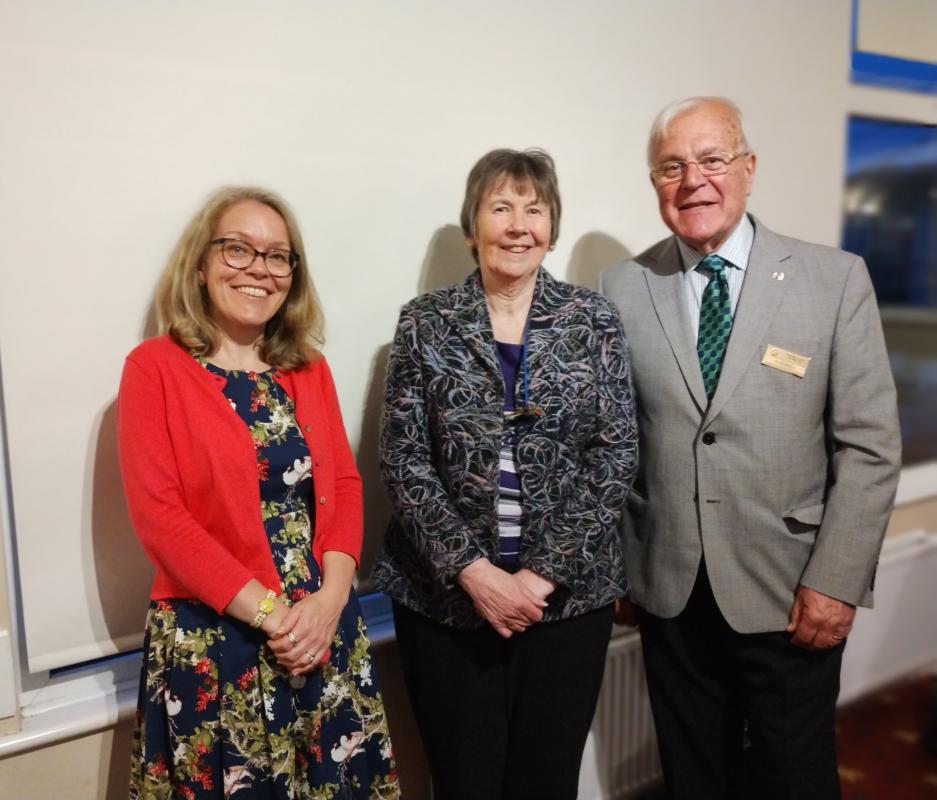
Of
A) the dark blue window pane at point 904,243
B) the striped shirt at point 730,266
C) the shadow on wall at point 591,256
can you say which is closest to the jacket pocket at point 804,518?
the striped shirt at point 730,266

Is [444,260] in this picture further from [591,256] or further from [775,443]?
[775,443]

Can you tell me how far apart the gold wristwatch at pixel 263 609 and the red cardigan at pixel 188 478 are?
48 millimetres

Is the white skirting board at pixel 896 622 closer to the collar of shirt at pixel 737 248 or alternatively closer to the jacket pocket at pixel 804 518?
the jacket pocket at pixel 804 518

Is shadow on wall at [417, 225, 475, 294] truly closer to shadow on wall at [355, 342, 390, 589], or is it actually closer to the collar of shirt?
shadow on wall at [355, 342, 390, 589]

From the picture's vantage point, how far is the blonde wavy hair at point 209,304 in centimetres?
138

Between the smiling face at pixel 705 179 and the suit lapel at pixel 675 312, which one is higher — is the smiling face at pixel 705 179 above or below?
above

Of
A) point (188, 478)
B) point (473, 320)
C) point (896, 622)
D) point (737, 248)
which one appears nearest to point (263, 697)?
point (188, 478)

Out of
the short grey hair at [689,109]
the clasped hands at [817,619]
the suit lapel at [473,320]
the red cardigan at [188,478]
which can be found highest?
the short grey hair at [689,109]

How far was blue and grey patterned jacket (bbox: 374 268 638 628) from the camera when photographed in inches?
56.8

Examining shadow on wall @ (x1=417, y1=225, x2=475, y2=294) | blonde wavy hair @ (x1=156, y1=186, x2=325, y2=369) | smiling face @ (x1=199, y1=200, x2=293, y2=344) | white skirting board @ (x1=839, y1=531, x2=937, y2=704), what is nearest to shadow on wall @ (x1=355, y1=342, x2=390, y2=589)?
shadow on wall @ (x1=417, y1=225, x2=475, y2=294)

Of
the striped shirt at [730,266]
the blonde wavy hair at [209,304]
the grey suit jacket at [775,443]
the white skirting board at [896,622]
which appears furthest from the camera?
the white skirting board at [896,622]

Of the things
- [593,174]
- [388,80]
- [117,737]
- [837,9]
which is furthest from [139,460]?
[837,9]

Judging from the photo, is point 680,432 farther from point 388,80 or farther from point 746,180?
point 388,80

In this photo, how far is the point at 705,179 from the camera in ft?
5.05
